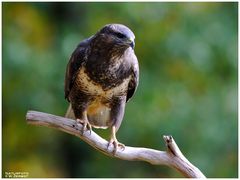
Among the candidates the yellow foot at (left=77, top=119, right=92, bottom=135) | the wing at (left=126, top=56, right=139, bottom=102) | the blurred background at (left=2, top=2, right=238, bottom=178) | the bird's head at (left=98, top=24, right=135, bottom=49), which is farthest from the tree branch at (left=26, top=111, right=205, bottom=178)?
the blurred background at (left=2, top=2, right=238, bottom=178)

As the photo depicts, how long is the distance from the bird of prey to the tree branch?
69 millimetres

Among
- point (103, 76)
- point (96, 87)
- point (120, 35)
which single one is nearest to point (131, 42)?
point (120, 35)

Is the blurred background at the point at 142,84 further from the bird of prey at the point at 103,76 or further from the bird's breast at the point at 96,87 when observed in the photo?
the bird's breast at the point at 96,87

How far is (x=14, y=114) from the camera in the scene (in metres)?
7.94

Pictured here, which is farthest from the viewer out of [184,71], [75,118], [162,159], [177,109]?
[184,71]

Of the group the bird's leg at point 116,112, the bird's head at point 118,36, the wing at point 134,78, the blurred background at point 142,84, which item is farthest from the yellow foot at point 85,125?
the blurred background at point 142,84

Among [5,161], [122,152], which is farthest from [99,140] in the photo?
[5,161]

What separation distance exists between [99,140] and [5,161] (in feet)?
11.9

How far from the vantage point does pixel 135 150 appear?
460 cm

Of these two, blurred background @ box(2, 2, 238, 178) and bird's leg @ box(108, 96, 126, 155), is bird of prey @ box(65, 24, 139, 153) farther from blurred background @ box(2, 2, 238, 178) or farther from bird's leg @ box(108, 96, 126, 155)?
blurred background @ box(2, 2, 238, 178)

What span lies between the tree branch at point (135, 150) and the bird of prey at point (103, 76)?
0.07 metres

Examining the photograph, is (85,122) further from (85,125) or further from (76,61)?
(76,61)

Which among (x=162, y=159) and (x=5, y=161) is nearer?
(x=162, y=159)

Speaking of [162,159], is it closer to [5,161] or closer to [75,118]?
[75,118]
